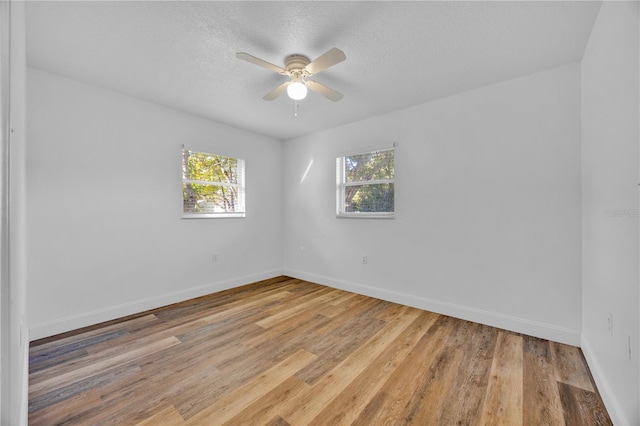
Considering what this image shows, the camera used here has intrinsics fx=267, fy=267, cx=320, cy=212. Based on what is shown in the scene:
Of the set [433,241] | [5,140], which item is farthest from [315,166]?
[5,140]

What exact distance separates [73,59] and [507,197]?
13.6ft

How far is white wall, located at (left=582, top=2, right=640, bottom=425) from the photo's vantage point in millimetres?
1307

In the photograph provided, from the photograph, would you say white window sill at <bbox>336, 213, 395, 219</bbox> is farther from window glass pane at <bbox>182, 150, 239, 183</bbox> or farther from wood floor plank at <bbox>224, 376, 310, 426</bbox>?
wood floor plank at <bbox>224, 376, 310, 426</bbox>

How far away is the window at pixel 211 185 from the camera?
142 inches

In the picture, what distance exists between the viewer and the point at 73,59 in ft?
7.46

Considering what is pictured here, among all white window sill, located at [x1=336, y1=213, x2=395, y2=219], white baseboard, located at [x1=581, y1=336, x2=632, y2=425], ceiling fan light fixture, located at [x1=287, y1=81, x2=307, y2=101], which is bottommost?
white baseboard, located at [x1=581, y1=336, x2=632, y2=425]

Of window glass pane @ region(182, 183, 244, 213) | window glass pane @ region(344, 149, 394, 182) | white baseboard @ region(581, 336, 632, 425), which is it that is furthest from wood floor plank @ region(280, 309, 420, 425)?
window glass pane @ region(182, 183, 244, 213)

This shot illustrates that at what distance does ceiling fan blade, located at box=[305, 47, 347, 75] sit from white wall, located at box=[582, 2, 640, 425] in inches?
57.5

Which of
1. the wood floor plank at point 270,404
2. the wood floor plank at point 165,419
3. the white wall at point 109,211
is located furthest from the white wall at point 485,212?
the wood floor plank at point 165,419

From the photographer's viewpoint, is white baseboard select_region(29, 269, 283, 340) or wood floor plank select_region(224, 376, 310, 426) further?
white baseboard select_region(29, 269, 283, 340)

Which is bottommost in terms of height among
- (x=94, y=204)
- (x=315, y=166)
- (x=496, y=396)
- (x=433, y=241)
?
(x=496, y=396)

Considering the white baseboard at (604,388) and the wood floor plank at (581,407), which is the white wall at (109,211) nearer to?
the wood floor plank at (581,407)

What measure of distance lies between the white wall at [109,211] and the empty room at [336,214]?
0.02 metres

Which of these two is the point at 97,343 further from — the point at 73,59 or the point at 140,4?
the point at 140,4
